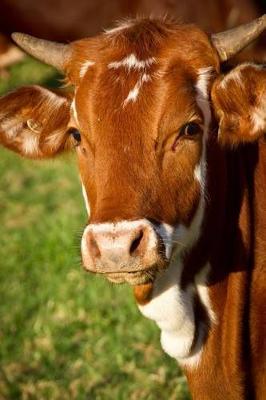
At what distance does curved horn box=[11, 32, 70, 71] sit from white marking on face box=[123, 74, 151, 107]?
591mm

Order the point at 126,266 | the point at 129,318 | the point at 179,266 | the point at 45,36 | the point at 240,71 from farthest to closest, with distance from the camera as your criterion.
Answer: the point at 45,36 → the point at 129,318 → the point at 179,266 → the point at 240,71 → the point at 126,266

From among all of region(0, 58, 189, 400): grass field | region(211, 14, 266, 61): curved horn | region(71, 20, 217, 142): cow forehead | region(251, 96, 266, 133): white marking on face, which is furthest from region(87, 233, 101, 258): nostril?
region(211, 14, 266, 61): curved horn

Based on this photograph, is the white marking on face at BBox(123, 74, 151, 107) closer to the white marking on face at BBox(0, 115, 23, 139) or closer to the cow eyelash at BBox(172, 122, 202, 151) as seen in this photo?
the cow eyelash at BBox(172, 122, 202, 151)

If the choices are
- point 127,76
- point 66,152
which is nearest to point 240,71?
point 127,76

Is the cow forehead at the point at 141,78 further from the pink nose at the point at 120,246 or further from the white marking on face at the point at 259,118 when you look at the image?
the pink nose at the point at 120,246

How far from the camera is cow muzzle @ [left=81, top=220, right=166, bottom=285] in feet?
10.9

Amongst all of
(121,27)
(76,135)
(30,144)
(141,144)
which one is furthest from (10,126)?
(141,144)

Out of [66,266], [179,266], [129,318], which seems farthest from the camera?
[66,266]

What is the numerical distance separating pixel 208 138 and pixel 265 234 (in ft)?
1.81

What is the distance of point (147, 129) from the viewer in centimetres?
355

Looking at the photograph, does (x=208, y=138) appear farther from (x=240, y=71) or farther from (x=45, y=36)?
(x=45, y=36)

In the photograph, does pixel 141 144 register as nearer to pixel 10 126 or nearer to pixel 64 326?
pixel 10 126

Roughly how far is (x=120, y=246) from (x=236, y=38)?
44.2 inches

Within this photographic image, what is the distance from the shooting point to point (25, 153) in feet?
14.5
